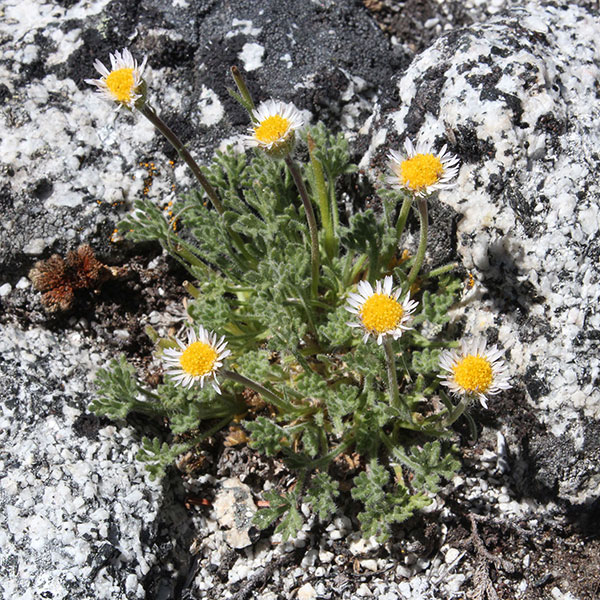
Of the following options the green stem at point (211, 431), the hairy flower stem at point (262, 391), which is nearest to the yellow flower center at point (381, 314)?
the hairy flower stem at point (262, 391)

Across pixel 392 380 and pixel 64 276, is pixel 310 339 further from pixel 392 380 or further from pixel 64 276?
pixel 64 276

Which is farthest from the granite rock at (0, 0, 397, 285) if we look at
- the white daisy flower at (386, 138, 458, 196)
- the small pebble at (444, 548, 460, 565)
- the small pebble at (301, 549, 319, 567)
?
the small pebble at (444, 548, 460, 565)

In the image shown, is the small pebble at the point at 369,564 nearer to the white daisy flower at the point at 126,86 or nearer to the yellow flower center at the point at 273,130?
the yellow flower center at the point at 273,130

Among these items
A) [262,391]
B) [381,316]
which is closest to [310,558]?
[262,391]

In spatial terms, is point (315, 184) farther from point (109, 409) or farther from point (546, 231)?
point (109, 409)

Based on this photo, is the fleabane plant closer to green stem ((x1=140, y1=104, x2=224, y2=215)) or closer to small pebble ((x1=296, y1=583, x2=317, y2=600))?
green stem ((x1=140, y1=104, x2=224, y2=215))
